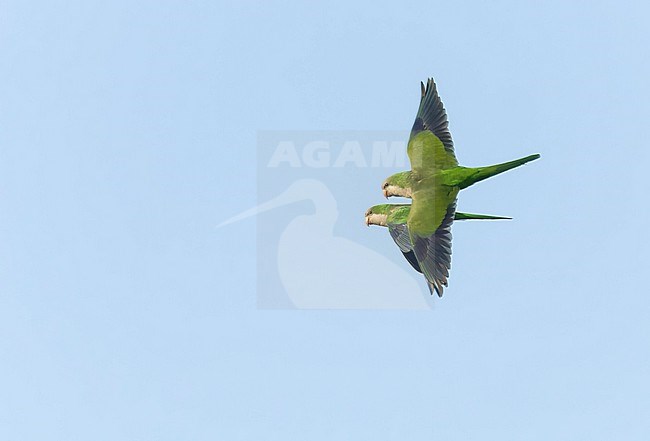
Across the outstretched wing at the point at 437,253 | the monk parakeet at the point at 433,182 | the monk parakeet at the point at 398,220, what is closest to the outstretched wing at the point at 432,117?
the monk parakeet at the point at 433,182

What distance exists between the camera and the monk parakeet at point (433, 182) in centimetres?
2233

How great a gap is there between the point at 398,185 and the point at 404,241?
1.75 meters

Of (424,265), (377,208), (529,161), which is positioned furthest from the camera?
(377,208)

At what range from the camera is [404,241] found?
81.5 feet

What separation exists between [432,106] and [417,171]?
1723 mm

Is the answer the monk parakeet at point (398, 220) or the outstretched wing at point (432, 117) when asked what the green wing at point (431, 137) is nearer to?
the outstretched wing at point (432, 117)

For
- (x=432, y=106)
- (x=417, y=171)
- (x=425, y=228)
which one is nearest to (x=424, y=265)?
(x=425, y=228)

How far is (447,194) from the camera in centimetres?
2289

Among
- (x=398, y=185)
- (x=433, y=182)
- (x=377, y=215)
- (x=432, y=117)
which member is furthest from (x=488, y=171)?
(x=377, y=215)

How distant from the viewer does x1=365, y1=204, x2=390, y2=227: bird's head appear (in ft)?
84.5

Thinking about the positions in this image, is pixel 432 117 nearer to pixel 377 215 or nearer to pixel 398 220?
pixel 398 220

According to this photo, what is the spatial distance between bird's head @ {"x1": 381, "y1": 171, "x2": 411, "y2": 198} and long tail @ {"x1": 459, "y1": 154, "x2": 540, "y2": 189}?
1579 mm

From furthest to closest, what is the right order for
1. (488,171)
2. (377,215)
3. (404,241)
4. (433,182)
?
(377,215) → (404,241) → (433,182) → (488,171)

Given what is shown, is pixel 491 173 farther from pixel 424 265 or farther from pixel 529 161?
pixel 424 265
